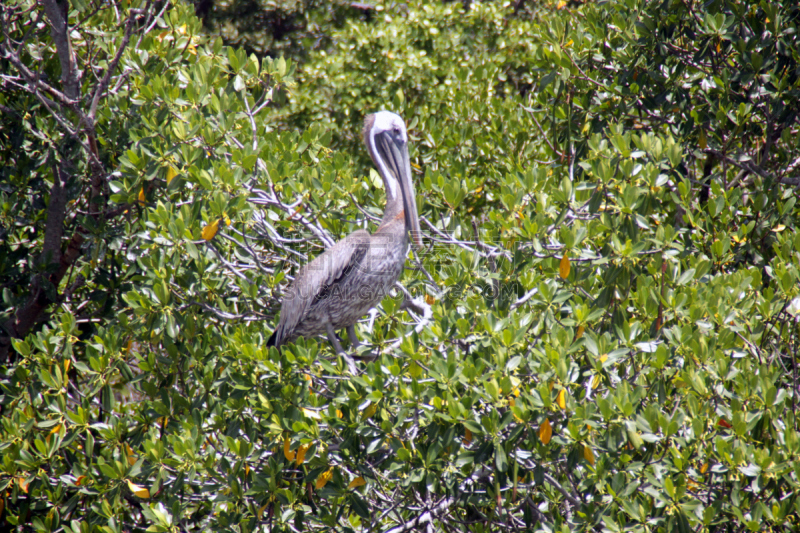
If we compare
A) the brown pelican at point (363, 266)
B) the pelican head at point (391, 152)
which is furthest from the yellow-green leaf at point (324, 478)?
the pelican head at point (391, 152)

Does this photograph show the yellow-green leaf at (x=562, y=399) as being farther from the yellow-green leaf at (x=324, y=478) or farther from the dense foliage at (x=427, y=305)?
the yellow-green leaf at (x=324, y=478)

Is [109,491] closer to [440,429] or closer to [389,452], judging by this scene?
[389,452]

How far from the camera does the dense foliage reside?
2545mm

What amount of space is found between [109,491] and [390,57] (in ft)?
20.4

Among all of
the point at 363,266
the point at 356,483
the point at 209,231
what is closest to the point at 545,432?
the point at 356,483

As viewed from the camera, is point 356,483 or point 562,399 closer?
point 562,399

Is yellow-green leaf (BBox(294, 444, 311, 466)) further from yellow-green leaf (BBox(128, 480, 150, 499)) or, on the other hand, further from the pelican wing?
the pelican wing

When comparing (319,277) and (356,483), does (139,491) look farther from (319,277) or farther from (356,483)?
(319,277)

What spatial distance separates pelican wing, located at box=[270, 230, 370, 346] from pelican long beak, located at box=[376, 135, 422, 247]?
A: 330 millimetres

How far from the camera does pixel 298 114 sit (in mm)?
8789

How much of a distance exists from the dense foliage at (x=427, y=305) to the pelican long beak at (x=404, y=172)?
23cm

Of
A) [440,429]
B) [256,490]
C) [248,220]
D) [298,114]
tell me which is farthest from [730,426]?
[298,114]

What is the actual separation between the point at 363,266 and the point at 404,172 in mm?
644

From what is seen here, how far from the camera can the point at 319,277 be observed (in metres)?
3.77
